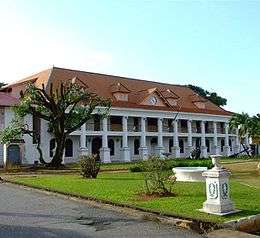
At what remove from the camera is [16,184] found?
1873 centimetres

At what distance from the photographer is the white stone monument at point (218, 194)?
30.5ft

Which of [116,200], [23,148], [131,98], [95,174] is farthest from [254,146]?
[116,200]

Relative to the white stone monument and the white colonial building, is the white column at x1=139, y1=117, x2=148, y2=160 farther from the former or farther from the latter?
the white stone monument

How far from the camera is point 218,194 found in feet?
30.7

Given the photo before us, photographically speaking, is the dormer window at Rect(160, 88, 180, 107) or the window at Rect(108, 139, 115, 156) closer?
the window at Rect(108, 139, 115, 156)

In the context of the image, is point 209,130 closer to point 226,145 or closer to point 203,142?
point 203,142

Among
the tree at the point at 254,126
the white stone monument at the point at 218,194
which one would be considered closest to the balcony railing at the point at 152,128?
the tree at the point at 254,126

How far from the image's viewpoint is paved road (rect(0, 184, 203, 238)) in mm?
7930

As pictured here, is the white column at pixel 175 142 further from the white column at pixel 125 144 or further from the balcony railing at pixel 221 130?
the balcony railing at pixel 221 130

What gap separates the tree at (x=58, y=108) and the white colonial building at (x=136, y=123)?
21.3ft

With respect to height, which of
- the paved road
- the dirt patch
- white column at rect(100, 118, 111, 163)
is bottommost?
the paved road

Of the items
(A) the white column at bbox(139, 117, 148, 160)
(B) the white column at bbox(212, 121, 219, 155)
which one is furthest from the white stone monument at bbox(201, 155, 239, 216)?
(B) the white column at bbox(212, 121, 219, 155)

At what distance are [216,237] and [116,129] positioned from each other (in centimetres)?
3766

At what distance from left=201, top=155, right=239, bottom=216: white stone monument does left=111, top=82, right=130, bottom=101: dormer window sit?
116ft
